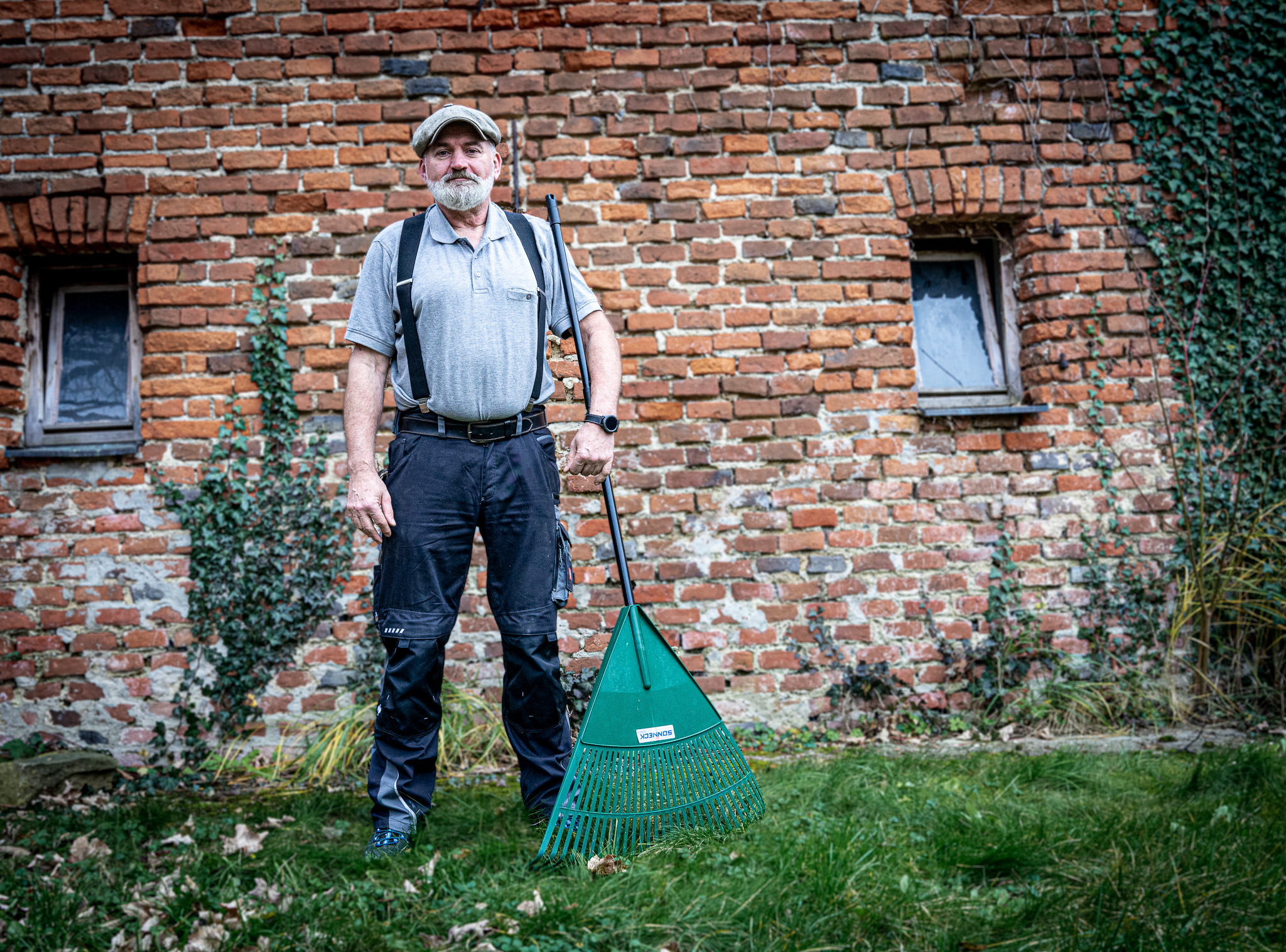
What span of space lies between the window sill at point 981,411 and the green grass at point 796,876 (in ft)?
5.35

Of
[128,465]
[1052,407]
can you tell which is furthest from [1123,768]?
[128,465]

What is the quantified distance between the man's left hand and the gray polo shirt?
8.2 inches

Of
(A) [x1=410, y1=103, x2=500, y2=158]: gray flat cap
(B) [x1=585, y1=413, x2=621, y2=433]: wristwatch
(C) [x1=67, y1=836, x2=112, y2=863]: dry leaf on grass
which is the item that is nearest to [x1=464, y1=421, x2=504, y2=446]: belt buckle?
(B) [x1=585, y1=413, x2=621, y2=433]: wristwatch

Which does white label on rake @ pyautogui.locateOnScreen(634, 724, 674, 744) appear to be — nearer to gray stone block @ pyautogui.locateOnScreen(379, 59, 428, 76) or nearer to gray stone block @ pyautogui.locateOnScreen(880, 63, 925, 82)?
gray stone block @ pyautogui.locateOnScreen(379, 59, 428, 76)

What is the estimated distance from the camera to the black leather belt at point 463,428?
258 centimetres

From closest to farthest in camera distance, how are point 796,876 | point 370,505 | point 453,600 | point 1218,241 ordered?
point 796,876, point 370,505, point 453,600, point 1218,241

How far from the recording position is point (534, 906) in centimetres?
200

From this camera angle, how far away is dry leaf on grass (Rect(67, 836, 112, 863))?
251 cm

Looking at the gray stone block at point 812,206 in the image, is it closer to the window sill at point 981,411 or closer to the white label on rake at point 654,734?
the window sill at point 981,411

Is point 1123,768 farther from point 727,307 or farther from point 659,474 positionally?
point 727,307

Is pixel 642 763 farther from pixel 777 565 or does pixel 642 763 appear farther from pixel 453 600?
pixel 777 565

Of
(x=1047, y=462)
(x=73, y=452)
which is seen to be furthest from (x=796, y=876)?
(x=73, y=452)

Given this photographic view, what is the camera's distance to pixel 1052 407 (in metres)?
4.00

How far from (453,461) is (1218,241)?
380 centimetres
